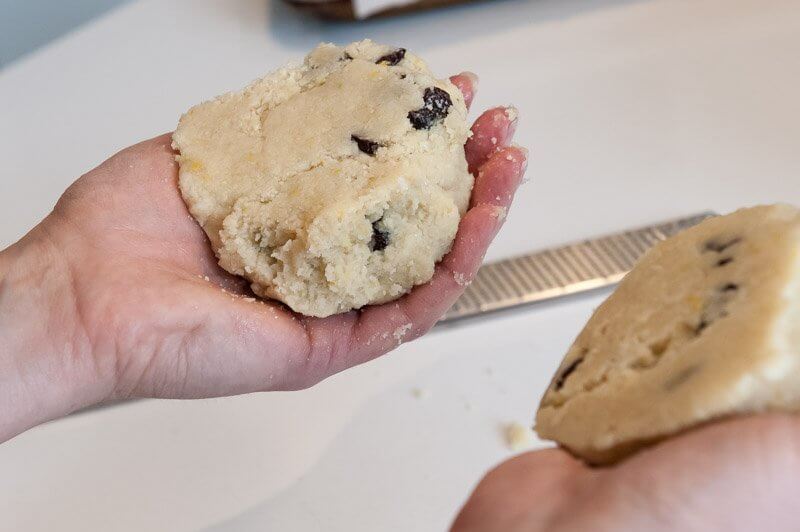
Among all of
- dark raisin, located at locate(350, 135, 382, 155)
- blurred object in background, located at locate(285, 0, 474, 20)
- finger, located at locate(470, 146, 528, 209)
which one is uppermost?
blurred object in background, located at locate(285, 0, 474, 20)

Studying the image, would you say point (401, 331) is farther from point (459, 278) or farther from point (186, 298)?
point (186, 298)

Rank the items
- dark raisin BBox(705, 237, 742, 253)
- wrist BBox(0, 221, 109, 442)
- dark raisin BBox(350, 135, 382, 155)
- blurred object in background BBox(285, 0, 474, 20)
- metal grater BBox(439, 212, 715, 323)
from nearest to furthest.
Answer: dark raisin BBox(705, 237, 742, 253) → wrist BBox(0, 221, 109, 442) → dark raisin BBox(350, 135, 382, 155) → metal grater BBox(439, 212, 715, 323) → blurred object in background BBox(285, 0, 474, 20)

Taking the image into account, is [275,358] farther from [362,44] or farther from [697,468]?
[697,468]

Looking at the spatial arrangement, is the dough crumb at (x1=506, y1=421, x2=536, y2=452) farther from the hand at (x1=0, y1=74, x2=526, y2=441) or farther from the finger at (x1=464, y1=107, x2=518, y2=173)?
the finger at (x1=464, y1=107, x2=518, y2=173)

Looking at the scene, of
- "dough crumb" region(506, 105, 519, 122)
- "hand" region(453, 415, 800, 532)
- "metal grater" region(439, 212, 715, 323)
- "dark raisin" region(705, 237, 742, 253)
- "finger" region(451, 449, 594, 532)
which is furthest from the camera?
"metal grater" region(439, 212, 715, 323)

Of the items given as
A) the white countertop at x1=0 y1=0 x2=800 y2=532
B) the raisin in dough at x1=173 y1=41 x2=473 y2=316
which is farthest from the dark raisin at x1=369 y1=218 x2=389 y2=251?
the white countertop at x1=0 y1=0 x2=800 y2=532
